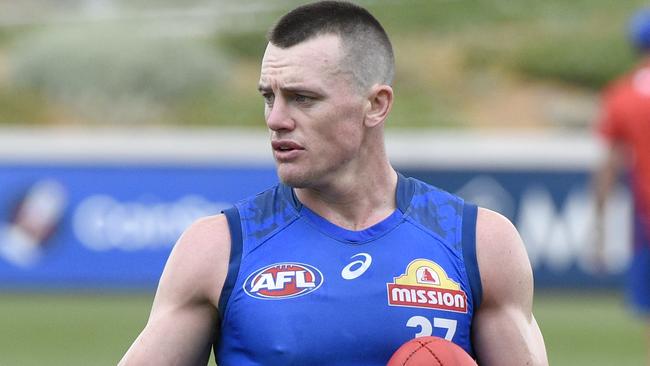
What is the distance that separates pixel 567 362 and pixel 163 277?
8218 millimetres

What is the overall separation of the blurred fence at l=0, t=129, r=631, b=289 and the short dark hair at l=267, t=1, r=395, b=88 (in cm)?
1213

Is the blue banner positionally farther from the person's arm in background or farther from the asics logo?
the asics logo

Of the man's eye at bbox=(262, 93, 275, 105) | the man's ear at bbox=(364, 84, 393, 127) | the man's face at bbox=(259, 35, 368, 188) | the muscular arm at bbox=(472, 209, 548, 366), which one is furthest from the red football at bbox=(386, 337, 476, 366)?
the man's eye at bbox=(262, 93, 275, 105)

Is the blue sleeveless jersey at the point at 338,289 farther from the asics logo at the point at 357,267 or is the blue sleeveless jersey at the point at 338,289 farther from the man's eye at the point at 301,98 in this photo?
the man's eye at the point at 301,98

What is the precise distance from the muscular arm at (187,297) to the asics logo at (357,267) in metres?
0.33

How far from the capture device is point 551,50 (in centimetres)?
2725

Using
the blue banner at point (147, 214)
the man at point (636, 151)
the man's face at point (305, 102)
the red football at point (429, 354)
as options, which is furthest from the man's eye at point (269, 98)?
the blue banner at point (147, 214)

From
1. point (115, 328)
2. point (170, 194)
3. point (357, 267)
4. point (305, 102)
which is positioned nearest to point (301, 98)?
point (305, 102)

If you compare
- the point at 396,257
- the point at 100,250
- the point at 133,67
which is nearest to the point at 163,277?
the point at 396,257

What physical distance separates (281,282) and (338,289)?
0.16 meters

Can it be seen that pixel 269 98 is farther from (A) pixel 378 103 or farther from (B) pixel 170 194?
(B) pixel 170 194

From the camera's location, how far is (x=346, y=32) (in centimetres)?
452

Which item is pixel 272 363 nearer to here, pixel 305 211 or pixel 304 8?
pixel 305 211

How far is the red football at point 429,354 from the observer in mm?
4254
